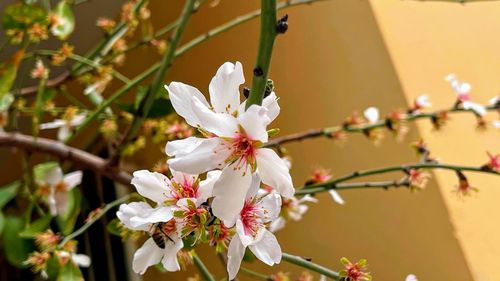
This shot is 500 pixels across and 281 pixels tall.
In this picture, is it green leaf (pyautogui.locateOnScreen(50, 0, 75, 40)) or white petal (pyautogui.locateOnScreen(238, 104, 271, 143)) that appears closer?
white petal (pyautogui.locateOnScreen(238, 104, 271, 143))

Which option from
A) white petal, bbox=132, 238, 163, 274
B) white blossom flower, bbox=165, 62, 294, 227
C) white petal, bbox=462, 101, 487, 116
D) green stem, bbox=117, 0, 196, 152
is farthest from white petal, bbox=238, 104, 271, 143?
white petal, bbox=462, 101, 487, 116

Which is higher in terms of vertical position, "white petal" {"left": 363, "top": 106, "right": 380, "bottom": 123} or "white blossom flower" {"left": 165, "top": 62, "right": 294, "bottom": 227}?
"white petal" {"left": 363, "top": 106, "right": 380, "bottom": 123}

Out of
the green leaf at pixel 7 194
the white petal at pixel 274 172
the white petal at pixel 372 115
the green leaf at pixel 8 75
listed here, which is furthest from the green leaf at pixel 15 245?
the white petal at pixel 274 172

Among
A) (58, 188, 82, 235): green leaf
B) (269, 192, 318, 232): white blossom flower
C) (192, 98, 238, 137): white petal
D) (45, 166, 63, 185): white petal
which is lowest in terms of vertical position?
(192, 98, 238, 137): white petal

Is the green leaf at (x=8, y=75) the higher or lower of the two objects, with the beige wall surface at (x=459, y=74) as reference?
higher

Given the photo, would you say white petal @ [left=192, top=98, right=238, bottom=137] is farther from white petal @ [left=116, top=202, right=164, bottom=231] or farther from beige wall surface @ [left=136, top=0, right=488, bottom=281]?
beige wall surface @ [left=136, top=0, right=488, bottom=281]

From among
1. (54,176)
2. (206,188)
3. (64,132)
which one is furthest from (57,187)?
(206,188)

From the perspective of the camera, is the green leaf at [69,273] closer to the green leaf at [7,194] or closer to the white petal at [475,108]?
the green leaf at [7,194]

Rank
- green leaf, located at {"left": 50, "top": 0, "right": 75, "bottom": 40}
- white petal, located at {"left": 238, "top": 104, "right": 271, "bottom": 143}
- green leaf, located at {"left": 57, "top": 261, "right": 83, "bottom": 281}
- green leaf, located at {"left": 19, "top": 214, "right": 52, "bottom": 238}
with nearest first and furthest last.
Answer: white petal, located at {"left": 238, "top": 104, "right": 271, "bottom": 143} < green leaf, located at {"left": 57, "top": 261, "right": 83, "bottom": 281} < green leaf, located at {"left": 19, "top": 214, "right": 52, "bottom": 238} < green leaf, located at {"left": 50, "top": 0, "right": 75, "bottom": 40}
